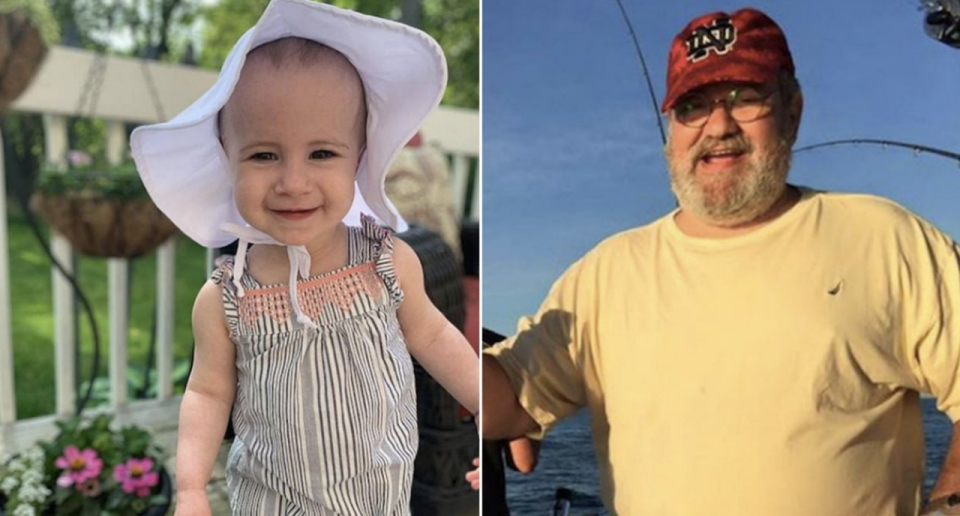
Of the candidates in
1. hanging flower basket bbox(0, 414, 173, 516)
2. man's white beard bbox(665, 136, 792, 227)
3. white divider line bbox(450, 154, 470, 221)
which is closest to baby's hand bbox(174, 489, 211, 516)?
man's white beard bbox(665, 136, 792, 227)

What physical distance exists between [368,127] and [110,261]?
1889 mm

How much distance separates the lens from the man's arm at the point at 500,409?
1178 mm

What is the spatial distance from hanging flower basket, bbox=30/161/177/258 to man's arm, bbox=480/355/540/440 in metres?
1.45

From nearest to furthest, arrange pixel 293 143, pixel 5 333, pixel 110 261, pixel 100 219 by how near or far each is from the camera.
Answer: pixel 293 143 → pixel 100 219 → pixel 5 333 → pixel 110 261

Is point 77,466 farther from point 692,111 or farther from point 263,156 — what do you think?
point 692,111

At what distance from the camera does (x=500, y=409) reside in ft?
3.89

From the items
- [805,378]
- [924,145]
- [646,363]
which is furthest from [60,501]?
[924,145]

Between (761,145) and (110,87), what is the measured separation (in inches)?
81.0

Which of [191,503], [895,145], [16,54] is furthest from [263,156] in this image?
[16,54]

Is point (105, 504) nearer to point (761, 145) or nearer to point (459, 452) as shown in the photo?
point (459, 452)

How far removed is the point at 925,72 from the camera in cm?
112

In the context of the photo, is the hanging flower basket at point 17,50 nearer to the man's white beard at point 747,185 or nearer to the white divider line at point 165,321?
the white divider line at point 165,321

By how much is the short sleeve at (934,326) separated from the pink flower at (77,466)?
72.3 inches

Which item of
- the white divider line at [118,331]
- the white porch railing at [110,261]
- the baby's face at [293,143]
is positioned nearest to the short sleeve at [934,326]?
the baby's face at [293,143]
